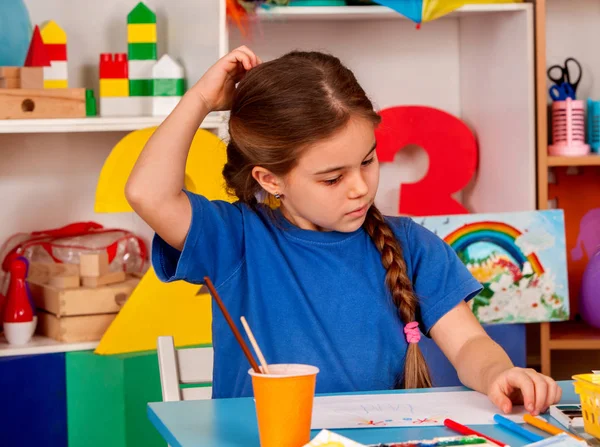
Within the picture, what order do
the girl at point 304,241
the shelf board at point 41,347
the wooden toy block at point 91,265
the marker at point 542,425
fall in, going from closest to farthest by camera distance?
the marker at point 542,425
the girl at point 304,241
the shelf board at point 41,347
the wooden toy block at point 91,265

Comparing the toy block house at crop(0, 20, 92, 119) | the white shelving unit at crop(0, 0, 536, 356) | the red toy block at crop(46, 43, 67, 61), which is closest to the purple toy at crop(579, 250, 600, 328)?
the white shelving unit at crop(0, 0, 536, 356)

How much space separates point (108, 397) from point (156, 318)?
197 millimetres

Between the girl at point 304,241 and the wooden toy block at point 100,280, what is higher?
the girl at point 304,241

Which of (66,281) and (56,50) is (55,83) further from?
(66,281)

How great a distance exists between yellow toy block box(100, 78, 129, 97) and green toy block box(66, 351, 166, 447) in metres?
0.61

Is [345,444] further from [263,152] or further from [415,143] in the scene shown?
[415,143]

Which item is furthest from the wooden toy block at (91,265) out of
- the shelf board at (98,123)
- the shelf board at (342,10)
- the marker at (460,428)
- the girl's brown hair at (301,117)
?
the marker at (460,428)

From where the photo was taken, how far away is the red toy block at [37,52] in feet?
6.71

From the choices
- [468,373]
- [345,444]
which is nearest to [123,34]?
[468,373]

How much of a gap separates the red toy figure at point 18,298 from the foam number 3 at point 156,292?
18 centimetres

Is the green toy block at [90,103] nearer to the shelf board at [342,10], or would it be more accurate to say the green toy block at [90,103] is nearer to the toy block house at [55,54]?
the toy block house at [55,54]

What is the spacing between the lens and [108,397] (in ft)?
6.47

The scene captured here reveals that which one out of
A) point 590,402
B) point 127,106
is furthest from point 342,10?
point 590,402

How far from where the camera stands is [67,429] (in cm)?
197
